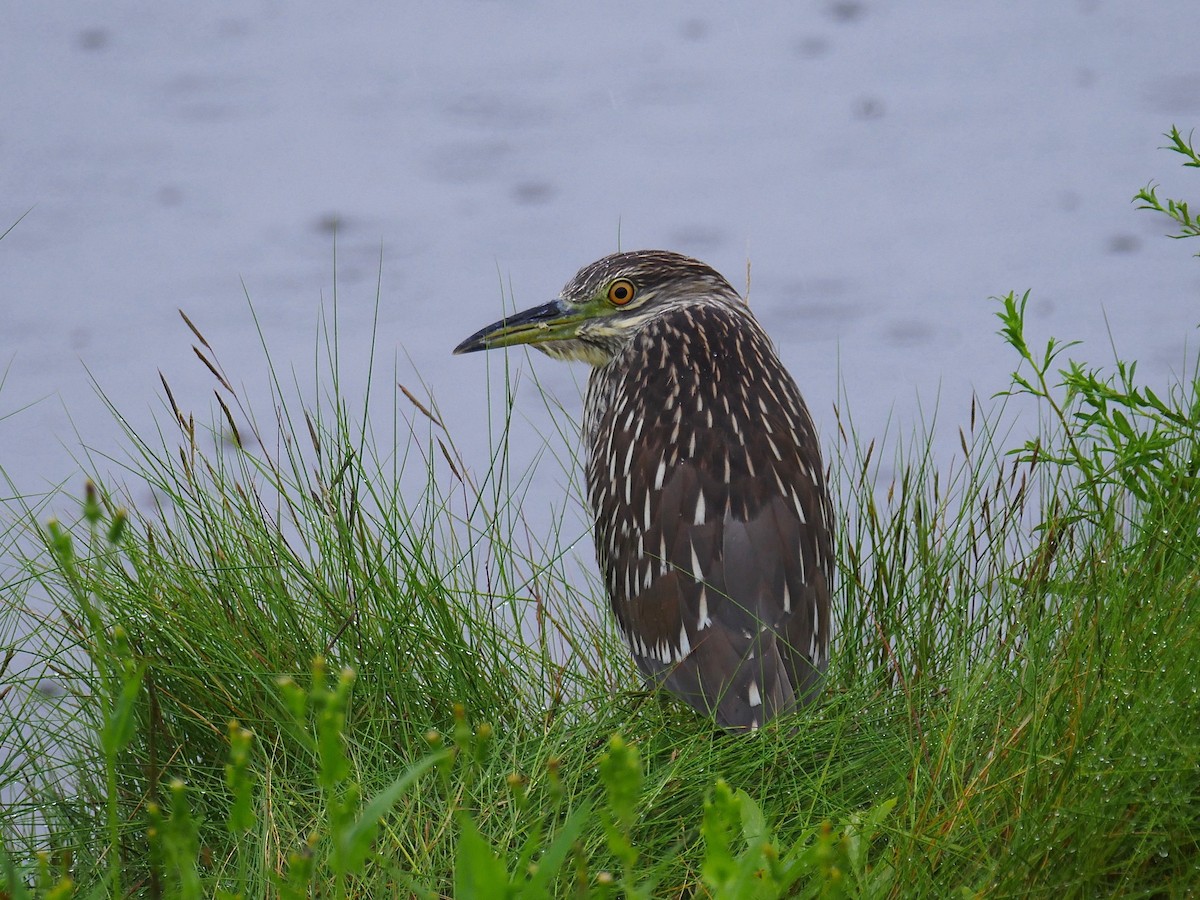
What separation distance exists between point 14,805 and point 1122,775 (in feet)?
6.13

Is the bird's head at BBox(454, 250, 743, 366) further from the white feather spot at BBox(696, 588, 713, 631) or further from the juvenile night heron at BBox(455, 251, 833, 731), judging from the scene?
the white feather spot at BBox(696, 588, 713, 631)

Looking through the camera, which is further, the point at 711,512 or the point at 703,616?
the point at 711,512

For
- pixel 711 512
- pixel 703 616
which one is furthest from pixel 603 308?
pixel 703 616

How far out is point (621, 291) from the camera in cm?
354

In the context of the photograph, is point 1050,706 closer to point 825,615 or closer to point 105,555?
point 825,615

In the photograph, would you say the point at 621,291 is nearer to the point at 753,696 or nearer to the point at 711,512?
the point at 711,512

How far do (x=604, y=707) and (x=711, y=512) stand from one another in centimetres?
50

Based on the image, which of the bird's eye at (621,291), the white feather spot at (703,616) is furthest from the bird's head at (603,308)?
the white feather spot at (703,616)

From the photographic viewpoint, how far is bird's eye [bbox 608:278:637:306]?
3529 millimetres

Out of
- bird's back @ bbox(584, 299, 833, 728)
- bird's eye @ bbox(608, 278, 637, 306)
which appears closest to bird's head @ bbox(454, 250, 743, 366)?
bird's eye @ bbox(608, 278, 637, 306)

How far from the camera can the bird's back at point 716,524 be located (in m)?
2.64

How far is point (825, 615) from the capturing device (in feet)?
9.18

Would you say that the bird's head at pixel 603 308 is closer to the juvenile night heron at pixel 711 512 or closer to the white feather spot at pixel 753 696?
the juvenile night heron at pixel 711 512

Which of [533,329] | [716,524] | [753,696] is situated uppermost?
[533,329]
